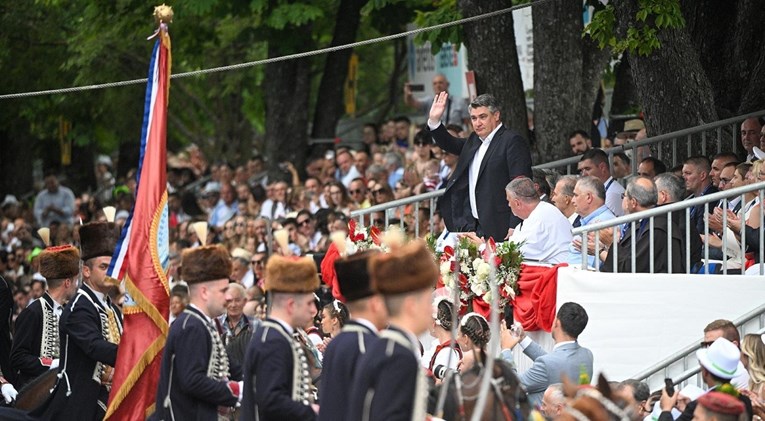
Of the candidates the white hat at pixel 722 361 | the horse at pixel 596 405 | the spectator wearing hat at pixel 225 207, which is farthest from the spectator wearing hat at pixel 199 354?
the spectator wearing hat at pixel 225 207

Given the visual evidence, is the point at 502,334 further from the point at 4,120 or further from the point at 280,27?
the point at 4,120

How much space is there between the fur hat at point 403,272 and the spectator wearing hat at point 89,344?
4401mm

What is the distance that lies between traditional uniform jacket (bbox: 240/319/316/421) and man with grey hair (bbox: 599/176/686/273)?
439 cm

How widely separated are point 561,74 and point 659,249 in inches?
191

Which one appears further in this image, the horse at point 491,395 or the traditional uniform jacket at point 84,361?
the traditional uniform jacket at point 84,361

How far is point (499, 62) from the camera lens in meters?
16.9

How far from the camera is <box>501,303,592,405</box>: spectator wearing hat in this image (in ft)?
33.9

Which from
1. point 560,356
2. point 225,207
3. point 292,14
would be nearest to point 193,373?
point 560,356

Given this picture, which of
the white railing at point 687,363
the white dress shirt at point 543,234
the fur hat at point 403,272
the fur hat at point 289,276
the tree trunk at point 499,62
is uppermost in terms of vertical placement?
the tree trunk at point 499,62

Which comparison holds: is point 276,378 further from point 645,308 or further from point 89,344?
point 645,308

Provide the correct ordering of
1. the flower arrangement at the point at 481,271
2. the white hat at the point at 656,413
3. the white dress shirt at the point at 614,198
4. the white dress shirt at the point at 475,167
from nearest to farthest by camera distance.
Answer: the white hat at the point at 656,413 < the flower arrangement at the point at 481,271 < the white dress shirt at the point at 475,167 < the white dress shirt at the point at 614,198

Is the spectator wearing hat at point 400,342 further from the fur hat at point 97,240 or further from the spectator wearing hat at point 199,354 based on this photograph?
the fur hat at point 97,240

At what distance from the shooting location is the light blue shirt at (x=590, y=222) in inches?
502

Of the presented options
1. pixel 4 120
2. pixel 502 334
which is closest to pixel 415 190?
pixel 502 334
